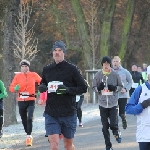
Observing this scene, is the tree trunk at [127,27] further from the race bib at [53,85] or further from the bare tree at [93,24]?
the race bib at [53,85]

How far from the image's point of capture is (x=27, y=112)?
1440 cm

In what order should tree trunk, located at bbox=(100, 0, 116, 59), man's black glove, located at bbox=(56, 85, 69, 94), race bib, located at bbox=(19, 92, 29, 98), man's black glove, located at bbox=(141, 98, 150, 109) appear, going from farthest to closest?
1. tree trunk, located at bbox=(100, 0, 116, 59)
2. race bib, located at bbox=(19, 92, 29, 98)
3. man's black glove, located at bbox=(56, 85, 69, 94)
4. man's black glove, located at bbox=(141, 98, 150, 109)

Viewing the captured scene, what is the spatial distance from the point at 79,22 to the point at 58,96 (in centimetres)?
2881

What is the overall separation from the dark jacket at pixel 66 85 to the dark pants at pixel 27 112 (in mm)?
4630

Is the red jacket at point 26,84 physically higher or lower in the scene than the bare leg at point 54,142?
higher

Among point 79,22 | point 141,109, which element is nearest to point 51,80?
point 141,109

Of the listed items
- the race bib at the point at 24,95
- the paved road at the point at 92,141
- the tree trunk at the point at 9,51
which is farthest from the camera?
the tree trunk at the point at 9,51

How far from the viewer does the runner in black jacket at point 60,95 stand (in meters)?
9.39

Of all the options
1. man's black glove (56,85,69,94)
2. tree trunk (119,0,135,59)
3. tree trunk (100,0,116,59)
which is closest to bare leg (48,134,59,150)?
man's black glove (56,85,69,94)

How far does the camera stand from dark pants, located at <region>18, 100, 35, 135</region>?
14.1 m

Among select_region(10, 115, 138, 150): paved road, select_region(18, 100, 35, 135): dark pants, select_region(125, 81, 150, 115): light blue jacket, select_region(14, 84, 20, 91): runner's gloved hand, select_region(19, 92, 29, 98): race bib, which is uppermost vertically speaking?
select_region(125, 81, 150, 115): light blue jacket

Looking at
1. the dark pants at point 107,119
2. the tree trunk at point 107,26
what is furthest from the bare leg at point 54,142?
the tree trunk at point 107,26

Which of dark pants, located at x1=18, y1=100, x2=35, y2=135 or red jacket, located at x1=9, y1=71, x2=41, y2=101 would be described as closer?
dark pants, located at x1=18, y1=100, x2=35, y2=135

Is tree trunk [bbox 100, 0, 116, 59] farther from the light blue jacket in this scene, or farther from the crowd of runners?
the light blue jacket
